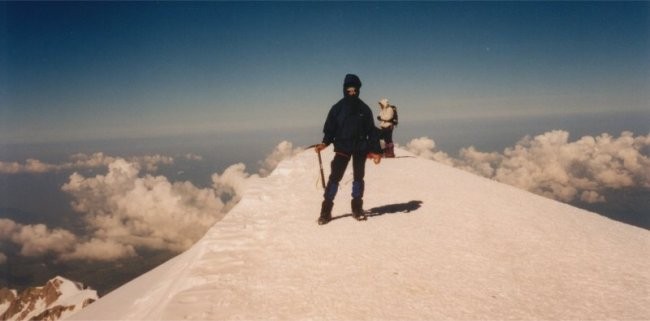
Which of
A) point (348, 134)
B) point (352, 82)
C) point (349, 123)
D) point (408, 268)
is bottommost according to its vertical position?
point (408, 268)

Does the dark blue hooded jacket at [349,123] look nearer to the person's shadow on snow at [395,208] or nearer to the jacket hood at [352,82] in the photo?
the jacket hood at [352,82]

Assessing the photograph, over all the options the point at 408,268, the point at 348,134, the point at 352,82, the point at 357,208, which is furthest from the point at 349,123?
the point at 408,268

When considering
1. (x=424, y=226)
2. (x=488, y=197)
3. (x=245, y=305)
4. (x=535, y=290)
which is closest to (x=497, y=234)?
(x=424, y=226)

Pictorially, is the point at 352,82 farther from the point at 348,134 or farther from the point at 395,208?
the point at 395,208

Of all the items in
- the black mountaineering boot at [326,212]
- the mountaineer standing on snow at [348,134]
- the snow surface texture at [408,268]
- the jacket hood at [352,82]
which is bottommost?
the snow surface texture at [408,268]

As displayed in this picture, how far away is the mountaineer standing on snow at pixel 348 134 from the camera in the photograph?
677cm

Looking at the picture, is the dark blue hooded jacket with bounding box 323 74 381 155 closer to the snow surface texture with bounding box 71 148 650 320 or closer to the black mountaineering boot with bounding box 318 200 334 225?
the black mountaineering boot with bounding box 318 200 334 225

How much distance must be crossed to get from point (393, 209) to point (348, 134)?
7.67 ft

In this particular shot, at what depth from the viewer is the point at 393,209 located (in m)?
7.98

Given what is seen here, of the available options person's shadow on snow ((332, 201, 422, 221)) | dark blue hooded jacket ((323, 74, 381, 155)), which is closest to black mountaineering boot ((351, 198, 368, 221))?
person's shadow on snow ((332, 201, 422, 221))

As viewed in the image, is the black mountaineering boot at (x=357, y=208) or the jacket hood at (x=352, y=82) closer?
the jacket hood at (x=352, y=82)

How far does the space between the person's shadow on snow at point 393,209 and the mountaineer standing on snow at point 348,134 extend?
0.66 meters

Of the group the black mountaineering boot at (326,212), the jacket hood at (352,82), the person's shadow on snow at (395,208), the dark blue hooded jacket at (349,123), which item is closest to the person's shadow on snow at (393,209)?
the person's shadow on snow at (395,208)

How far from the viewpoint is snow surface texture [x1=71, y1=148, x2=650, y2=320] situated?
348 cm
